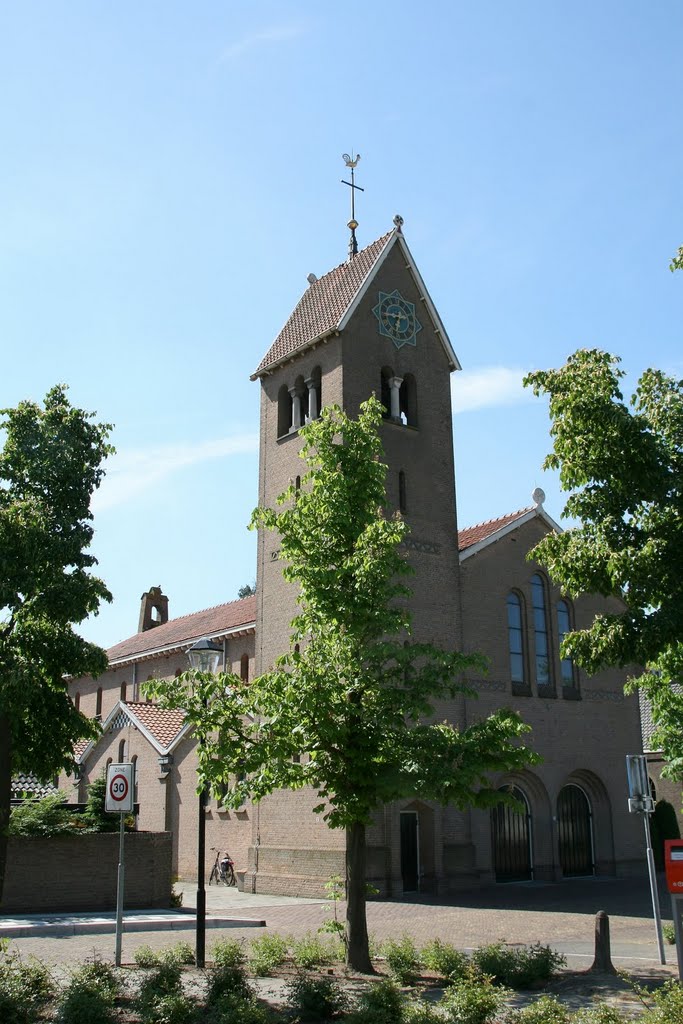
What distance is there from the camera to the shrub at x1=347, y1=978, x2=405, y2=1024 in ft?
32.0

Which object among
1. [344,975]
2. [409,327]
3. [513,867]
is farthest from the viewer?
[409,327]

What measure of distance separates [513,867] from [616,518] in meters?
18.9

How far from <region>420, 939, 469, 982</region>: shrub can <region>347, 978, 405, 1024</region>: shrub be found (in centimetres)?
220

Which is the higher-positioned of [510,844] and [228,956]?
[510,844]

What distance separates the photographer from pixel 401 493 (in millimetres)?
29875

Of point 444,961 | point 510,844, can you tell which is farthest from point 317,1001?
point 510,844

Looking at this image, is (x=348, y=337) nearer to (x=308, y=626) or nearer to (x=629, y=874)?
(x=308, y=626)

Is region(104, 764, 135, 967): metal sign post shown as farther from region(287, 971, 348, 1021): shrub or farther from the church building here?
the church building

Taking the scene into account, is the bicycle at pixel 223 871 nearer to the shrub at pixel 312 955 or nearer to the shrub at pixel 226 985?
the shrub at pixel 312 955

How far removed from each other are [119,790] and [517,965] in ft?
21.8

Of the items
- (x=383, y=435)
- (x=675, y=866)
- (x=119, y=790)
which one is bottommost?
(x=675, y=866)

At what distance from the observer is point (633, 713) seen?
3431 centimetres

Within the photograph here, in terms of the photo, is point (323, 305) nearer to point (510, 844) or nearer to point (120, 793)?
point (510, 844)

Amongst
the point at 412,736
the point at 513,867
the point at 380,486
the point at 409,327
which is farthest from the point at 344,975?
the point at 409,327
